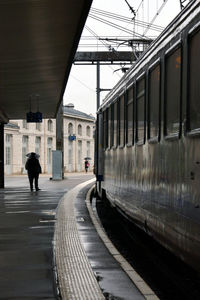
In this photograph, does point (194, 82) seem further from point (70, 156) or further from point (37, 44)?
point (70, 156)

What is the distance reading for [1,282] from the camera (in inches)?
277

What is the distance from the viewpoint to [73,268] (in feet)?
25.8

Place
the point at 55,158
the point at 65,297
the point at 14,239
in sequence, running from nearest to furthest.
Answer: the point at 65,297
the point at 14,239
the point at 55,158

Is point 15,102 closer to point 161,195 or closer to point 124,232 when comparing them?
point 124,232

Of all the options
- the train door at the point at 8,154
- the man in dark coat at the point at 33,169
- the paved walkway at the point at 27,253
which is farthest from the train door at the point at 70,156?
the paved walkway at the point at 27,253

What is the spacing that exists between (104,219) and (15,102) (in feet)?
31.1

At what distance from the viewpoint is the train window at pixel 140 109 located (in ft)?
30.3

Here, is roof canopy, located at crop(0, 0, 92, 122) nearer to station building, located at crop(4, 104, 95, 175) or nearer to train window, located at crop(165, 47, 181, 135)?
train window, located at crop(165, 47, 181, 135)

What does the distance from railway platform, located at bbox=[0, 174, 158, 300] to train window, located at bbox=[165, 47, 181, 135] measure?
5.74 feet

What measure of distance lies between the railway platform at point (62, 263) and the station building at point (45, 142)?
44031 millimetres

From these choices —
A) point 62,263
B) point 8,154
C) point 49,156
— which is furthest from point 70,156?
point 62,263

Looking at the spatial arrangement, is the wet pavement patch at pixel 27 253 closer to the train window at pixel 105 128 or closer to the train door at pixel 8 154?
the train window at pixel 105 128

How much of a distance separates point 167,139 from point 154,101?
1116 mm

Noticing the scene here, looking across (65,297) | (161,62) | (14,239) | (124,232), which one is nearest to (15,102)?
(124,232)
